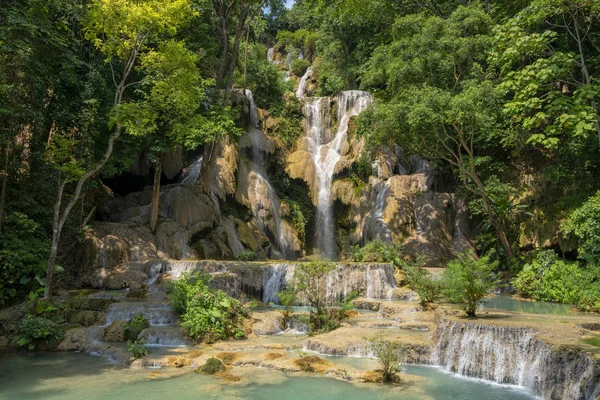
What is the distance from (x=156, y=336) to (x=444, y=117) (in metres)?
13.2

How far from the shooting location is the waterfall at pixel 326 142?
2661 cm

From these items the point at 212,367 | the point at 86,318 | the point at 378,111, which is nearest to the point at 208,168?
the point at 378,111

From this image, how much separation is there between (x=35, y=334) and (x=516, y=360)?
10845mm

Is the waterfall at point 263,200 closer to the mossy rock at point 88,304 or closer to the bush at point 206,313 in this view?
the mossy rock at point 88,304

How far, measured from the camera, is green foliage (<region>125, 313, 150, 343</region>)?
36.2 feet

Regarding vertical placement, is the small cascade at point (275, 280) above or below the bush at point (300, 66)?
below

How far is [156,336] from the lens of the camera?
35.8 feet

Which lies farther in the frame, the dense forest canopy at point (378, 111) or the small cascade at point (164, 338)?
the dense forest canopy at point (378, 111)

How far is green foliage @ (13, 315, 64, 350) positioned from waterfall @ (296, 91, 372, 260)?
16.6 metres

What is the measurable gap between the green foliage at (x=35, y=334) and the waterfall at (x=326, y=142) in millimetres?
16588

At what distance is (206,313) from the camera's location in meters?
11.2

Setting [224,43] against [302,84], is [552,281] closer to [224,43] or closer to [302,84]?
[224,43]

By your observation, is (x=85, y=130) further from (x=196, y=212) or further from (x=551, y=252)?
(x=551, y=252)

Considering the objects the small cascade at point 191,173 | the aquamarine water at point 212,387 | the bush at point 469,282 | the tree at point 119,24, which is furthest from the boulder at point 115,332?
the small cascade at point 191,173
